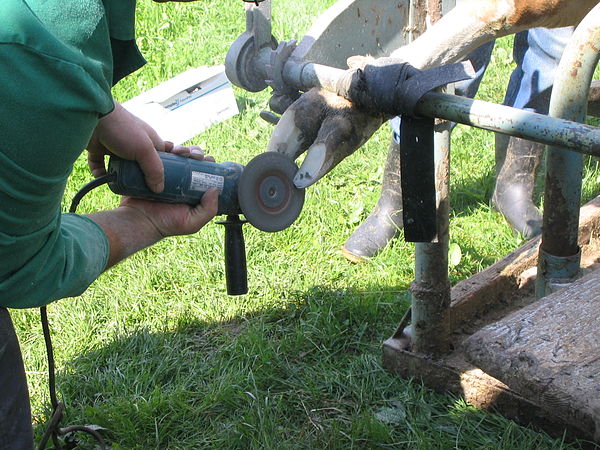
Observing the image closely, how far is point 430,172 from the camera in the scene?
1.78m

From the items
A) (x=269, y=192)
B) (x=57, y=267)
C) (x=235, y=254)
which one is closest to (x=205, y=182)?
(x=269, y=192)

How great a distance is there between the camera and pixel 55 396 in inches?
82.4

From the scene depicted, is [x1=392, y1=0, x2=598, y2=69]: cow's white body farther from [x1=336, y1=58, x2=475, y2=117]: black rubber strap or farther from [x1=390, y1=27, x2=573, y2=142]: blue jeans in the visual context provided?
[x1=390, y1=27, x2=573, y2=142]: blue jeans

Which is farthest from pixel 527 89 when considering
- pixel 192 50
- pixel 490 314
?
pixel 192 50

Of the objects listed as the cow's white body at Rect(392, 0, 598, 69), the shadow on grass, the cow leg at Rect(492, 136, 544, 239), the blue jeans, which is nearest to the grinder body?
the cow's white body at Rect(392, 0, 598, 69)

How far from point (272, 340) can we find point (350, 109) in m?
1.22

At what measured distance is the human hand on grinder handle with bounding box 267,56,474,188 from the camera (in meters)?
1.65

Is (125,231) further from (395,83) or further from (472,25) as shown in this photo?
(472,25)

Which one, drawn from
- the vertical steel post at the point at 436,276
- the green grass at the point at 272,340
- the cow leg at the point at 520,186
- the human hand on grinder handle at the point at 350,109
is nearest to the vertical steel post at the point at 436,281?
the vertical steel post at the point at 436,276

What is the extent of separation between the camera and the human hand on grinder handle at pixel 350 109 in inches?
64.9

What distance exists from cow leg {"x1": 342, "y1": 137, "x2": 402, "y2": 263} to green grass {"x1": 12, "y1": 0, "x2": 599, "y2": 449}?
0.06 m

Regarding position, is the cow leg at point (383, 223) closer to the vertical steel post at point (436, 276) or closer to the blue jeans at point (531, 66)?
the blue jeans at point (531, 66)

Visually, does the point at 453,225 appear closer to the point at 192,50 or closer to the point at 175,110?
the point at 175,110

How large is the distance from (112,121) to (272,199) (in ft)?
1.82
